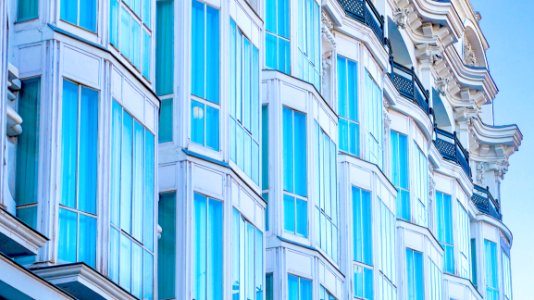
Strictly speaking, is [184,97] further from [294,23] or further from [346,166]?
[346,166]

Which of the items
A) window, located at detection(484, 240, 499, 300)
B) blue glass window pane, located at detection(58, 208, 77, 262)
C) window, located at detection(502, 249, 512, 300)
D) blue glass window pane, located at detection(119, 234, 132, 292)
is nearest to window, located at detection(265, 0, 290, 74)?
blue glass window pane, located at detection(119, 234, 132, 292)

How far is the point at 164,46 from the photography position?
3503 cm

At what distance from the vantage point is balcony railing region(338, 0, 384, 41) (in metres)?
48.7

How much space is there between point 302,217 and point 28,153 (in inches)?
504

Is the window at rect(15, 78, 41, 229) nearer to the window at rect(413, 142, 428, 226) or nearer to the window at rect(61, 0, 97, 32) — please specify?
the window at rect(61, 0, 97, 32)

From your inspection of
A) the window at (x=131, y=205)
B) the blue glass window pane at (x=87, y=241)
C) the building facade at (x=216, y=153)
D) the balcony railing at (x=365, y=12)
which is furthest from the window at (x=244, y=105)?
the balcony railing at (x=365, y=12)

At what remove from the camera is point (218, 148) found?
115 feet

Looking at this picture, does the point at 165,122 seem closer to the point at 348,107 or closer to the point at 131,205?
the point at 131,205

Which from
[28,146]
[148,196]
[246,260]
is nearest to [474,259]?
[246,260]

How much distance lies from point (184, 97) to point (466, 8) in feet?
103

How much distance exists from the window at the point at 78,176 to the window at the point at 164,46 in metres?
5.10

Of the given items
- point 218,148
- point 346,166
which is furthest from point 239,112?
point 346,166

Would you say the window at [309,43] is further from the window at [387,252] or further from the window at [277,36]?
the window at [387,252]

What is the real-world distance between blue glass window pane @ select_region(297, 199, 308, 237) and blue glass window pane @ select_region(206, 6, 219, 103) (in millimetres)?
5814
